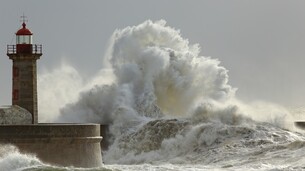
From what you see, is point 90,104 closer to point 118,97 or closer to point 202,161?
point 118,97

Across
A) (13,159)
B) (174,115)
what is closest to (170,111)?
(174,115)

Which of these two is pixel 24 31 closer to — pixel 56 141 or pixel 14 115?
pixel 14 115

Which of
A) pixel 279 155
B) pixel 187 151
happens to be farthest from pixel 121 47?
pixel 279 155

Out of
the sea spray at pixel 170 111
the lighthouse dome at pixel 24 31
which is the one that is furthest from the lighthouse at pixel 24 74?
the sea spray at pixel 170 111

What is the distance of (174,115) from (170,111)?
43 centimetres

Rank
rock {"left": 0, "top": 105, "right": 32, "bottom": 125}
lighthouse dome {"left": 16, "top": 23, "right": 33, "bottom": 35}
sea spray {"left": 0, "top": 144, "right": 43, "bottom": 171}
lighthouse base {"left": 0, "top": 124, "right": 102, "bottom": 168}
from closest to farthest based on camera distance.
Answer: sea spray {"left": 0, "top": 144, "right": 43, "bottom": 171} → lighthouse base {"left": 0, "top": 124, "right": 102, "bottom": 168} → rock {"left": 0, "top": 105, "right": 32, "bottom": 125} → lighthouse dome {"left": 16, "top": 23, "right": 33, "bottom": 35}

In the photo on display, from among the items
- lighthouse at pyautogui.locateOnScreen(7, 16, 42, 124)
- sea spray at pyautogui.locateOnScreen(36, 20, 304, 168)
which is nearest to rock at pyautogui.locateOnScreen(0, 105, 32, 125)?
lighthouse at pyautogui.locateOnScreen(7, 16, 42, 124)

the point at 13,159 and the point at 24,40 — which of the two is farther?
the point at 24,40

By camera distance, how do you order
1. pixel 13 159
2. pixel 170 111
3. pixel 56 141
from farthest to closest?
pixel 170 111 < pixel 56 141 < pixel 13 159

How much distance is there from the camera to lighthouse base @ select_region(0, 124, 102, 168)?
2120 centimetres

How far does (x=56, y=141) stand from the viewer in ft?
70.7

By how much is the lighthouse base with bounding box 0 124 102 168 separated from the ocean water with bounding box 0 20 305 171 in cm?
187

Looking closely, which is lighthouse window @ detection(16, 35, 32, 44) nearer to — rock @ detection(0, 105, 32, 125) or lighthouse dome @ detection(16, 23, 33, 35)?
lighthouse dome @ detection(16, 23, 33, 35)

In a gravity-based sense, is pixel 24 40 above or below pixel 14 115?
above
